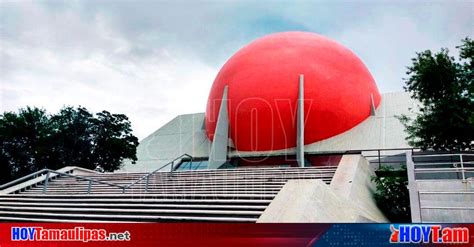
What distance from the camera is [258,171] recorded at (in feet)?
29.5

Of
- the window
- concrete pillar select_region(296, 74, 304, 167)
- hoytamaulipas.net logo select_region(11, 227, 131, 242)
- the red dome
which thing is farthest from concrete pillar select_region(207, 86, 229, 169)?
hoytamaulipas.net logo select_region(11, 227, 131, 242)

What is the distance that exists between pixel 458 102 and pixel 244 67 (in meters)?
8.07

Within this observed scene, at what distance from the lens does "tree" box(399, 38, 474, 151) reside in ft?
30.8

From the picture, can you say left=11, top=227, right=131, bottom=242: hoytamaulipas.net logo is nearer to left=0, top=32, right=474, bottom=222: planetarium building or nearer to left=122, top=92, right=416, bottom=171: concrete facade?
left=0, top=32, right=474, bottom=222: planetarium building

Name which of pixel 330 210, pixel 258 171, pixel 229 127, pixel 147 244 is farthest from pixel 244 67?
pixel 147 244

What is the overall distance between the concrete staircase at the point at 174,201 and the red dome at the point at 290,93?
4.33 m

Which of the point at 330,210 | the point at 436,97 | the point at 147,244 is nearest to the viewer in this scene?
the point at 147,244

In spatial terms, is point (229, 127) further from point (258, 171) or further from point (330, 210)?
point (330, 210)

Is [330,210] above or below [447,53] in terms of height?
below

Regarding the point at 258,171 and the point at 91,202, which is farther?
the point at 258,171

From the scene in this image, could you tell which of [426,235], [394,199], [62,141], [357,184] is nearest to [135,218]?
[426,235]

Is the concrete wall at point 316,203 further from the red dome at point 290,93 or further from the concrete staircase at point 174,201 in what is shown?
the red dome at point 290,93

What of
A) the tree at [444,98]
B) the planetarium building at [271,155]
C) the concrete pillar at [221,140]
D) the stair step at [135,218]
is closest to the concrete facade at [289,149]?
the planetarium building at [271,155]

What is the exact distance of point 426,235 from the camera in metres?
3.58
